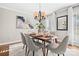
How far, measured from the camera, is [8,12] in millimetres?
1920

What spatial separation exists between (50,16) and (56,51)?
0.64m

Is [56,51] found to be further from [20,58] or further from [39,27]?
[20,58]

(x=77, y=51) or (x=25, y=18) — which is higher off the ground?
(x=25, y=18)

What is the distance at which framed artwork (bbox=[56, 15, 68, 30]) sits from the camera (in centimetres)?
196

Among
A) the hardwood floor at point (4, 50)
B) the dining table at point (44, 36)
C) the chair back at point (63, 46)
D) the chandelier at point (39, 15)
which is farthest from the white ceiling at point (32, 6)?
the hardwood floor at point (4, 50)

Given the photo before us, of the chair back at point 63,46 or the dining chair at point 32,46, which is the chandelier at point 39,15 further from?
the chair back at point 63,46

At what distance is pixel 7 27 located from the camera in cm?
194

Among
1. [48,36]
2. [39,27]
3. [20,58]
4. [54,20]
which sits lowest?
[20,58]

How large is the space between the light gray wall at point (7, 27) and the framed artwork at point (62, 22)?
757mm

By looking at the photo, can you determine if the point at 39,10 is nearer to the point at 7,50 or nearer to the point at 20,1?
the point at 20,1

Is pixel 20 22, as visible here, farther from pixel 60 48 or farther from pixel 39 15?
pixel 60 48

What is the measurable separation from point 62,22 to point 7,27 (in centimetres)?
100

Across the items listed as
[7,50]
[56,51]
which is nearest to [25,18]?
[7,50]

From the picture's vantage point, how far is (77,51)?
1.93 meters
